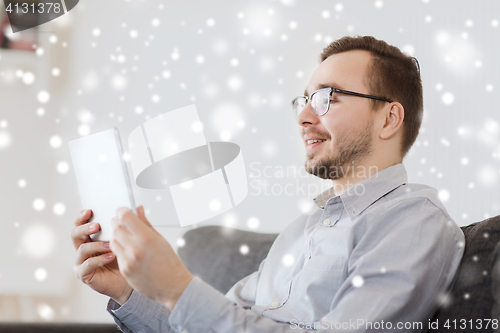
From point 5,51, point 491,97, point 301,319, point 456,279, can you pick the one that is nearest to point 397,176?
point 456,279

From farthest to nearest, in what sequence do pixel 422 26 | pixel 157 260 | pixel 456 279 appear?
pixel 422 26
pixel 456 279
pixel 157 260

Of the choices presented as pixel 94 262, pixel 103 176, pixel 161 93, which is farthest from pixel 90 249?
pixel 161 93

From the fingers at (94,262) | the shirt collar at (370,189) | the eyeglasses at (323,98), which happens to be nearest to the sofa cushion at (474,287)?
the shirt collar at (370,189)

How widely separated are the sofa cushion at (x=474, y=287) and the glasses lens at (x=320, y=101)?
0.55 meters

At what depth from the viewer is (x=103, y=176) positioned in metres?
0.88

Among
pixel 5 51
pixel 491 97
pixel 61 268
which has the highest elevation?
pixel 5 51

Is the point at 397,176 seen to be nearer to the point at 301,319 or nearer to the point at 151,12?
the point at 301,319

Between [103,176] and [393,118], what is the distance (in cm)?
88

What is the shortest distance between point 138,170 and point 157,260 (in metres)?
1.48

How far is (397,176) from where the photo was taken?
3.51 ft

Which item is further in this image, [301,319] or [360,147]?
[360,147]

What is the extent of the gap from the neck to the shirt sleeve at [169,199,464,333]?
0.29 m

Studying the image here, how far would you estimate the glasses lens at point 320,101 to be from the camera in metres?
1.17

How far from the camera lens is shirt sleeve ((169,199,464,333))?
713 millimetres
